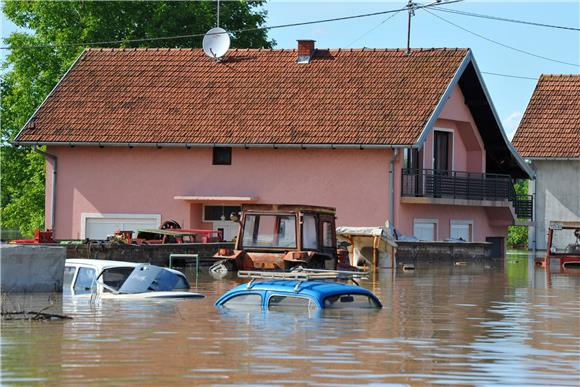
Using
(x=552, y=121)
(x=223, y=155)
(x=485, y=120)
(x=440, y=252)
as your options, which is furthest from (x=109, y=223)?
(x=552, y=121)

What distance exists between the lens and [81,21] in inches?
2472

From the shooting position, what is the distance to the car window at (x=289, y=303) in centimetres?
2309

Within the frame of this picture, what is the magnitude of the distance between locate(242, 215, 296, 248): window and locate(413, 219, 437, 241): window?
1492cm

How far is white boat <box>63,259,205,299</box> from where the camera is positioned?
27.0 meters

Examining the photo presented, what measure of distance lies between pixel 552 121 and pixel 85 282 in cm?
3763

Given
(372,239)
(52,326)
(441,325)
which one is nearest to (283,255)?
(372,239)

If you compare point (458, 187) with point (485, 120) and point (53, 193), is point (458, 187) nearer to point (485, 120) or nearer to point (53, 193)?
point (485, 120)

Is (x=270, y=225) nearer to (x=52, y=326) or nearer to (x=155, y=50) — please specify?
(x=52, y=326)

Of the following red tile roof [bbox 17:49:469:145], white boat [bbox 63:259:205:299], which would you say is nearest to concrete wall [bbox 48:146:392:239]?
red tile roof [bbox 17:49:469:145]

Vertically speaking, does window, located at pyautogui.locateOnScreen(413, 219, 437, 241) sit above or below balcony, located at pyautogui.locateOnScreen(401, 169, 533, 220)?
below

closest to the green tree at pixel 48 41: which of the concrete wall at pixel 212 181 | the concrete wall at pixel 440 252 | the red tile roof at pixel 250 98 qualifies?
the red tile roof at pixel 250 98

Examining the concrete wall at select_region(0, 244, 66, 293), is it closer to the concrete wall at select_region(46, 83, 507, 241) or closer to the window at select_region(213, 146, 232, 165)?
the concrete wall at select_region(46, 83, 507, 241)

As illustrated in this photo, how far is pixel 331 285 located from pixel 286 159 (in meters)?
25.5

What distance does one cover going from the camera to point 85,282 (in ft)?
90.4
